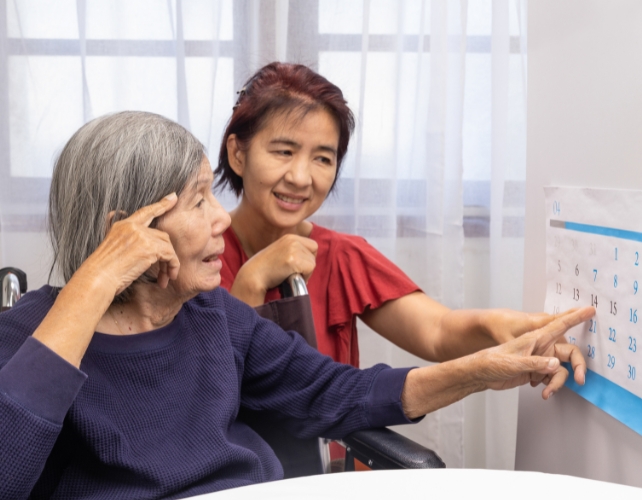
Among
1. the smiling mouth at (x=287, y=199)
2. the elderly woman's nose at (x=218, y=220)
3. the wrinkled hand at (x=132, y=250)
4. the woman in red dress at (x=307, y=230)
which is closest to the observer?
the wrinkled hand at (x=132, y=250)

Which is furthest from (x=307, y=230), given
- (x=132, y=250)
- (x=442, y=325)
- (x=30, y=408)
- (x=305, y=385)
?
(x=30, y=408)

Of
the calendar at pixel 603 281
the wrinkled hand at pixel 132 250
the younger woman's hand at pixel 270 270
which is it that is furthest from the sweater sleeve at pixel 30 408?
the calendar at pixel 603 281

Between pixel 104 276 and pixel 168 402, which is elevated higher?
pixel 104 276

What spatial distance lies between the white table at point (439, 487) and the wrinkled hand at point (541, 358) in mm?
356

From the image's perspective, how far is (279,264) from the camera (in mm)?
1342

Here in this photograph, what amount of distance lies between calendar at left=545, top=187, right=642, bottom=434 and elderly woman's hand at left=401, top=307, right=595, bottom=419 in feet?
0.08

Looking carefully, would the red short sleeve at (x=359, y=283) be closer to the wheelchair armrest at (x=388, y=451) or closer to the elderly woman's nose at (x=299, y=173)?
the elderly woman's nose at (x=299, y=173)

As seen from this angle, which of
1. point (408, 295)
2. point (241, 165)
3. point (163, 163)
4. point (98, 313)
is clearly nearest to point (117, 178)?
point (163, 163)

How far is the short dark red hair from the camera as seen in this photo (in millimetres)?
1483

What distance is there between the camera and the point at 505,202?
2162 millimetres

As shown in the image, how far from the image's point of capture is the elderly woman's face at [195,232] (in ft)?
3.34

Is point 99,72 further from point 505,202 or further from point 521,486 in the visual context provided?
point 521,486

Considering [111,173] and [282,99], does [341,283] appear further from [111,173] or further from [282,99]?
[111,173]

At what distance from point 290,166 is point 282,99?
15 cm
